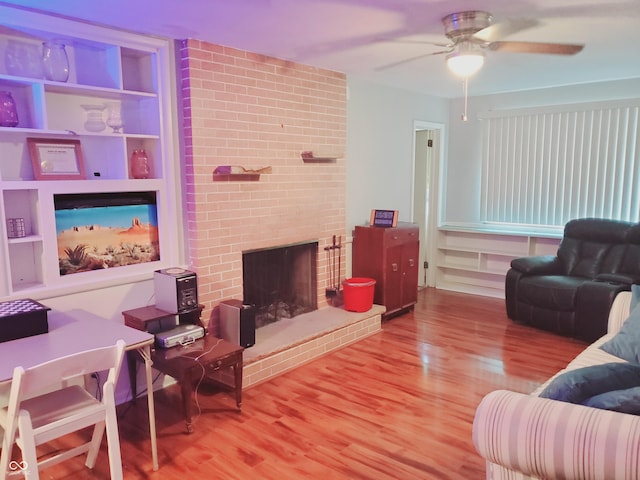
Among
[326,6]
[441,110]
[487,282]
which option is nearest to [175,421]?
[326,6]

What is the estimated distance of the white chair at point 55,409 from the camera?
1.85 meters

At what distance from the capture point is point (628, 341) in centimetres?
267

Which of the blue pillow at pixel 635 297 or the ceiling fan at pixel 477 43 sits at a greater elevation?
the ceiling fan at pixel 477 43

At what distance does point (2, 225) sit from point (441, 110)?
16.4 ft

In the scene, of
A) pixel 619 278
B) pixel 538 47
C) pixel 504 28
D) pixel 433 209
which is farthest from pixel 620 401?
pixel 433 209

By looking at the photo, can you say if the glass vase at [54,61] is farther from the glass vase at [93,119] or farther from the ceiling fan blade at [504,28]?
the ceiling fan blade at [504,28]

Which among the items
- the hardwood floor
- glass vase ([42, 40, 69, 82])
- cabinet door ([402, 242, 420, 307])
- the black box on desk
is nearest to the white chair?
the black box on desk

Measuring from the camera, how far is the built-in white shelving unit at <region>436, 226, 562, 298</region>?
18.0 feet

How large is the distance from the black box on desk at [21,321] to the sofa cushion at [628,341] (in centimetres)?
301

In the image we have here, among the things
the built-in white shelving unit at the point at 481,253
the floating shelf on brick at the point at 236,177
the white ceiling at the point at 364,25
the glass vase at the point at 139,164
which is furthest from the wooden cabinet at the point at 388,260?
the glass vase at the point at 139,164

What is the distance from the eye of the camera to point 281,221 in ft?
13.3

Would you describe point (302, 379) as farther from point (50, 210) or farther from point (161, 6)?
point (161, 6)

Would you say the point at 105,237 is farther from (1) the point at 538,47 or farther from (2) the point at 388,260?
(1) the point at 538,47

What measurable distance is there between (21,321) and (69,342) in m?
0.25
